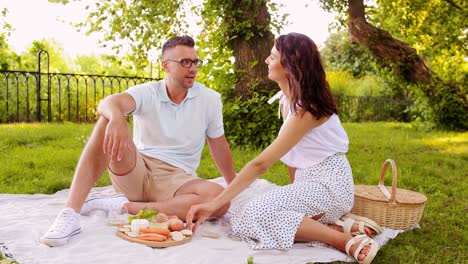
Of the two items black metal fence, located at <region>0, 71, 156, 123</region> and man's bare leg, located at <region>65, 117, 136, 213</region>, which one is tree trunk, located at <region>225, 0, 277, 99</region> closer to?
black metal fence, located at <region>0, 71, 156, 123</region>

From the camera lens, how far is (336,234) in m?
3.12

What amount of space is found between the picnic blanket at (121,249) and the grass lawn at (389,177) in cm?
32

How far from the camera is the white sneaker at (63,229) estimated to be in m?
2.97

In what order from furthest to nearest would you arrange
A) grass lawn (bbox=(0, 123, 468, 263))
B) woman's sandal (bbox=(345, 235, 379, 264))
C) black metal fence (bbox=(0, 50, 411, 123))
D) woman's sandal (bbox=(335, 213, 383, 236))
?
black metal fence (bbox=(0, 50, 411, 123)) < grass lawn (bbox=(0, 123, 468, 263)) < woman's sandal (bbox=(335, 213, 383, 236)) < woman's sandal (bbox=(345, 235, 379, 264))

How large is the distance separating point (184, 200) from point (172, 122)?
0.56 meters

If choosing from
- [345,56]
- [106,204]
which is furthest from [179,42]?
[345,56]

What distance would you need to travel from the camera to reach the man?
11.8ft

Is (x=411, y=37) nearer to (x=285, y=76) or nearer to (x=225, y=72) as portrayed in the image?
(x=225, y=72)

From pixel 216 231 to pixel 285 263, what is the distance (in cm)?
71

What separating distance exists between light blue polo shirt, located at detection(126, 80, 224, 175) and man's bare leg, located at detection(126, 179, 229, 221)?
0.77 feet

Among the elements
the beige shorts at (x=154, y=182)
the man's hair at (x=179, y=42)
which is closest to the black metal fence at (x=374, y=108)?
the man's hair at (x=179, y=42)

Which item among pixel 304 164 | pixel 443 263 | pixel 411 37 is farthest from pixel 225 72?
pixel 411 37

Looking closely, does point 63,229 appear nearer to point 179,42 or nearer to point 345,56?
point 179,42

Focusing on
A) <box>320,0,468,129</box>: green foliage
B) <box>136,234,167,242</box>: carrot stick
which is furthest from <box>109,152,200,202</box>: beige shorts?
<box>320,0,468,129</box>: green foliage
